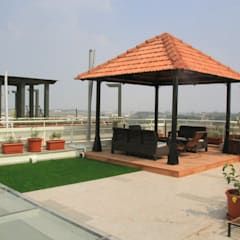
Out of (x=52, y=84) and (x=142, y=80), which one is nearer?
(x=142, y=80)

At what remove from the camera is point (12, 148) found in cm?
880

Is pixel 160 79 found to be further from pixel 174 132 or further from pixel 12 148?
pixel 12 148

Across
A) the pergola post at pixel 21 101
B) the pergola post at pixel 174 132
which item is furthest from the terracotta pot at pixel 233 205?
the pergola post at pixel 21 101

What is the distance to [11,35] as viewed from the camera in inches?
647

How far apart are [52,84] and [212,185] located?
17.2m

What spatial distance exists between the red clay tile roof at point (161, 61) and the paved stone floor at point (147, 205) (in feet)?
8.65

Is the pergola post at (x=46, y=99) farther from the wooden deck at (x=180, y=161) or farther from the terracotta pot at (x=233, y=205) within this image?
the terracotta pot at (x=233, y=205)

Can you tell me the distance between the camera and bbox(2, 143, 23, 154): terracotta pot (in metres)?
8.71

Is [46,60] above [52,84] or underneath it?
above

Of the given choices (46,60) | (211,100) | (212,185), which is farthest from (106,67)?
(46,60)

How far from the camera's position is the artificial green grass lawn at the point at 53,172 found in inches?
254

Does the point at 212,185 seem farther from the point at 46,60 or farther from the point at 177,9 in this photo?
the point at 46,60

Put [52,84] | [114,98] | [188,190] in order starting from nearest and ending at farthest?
1. [188,190]
2. [114,98]
3. [52,84]

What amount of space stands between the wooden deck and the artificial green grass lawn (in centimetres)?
24
